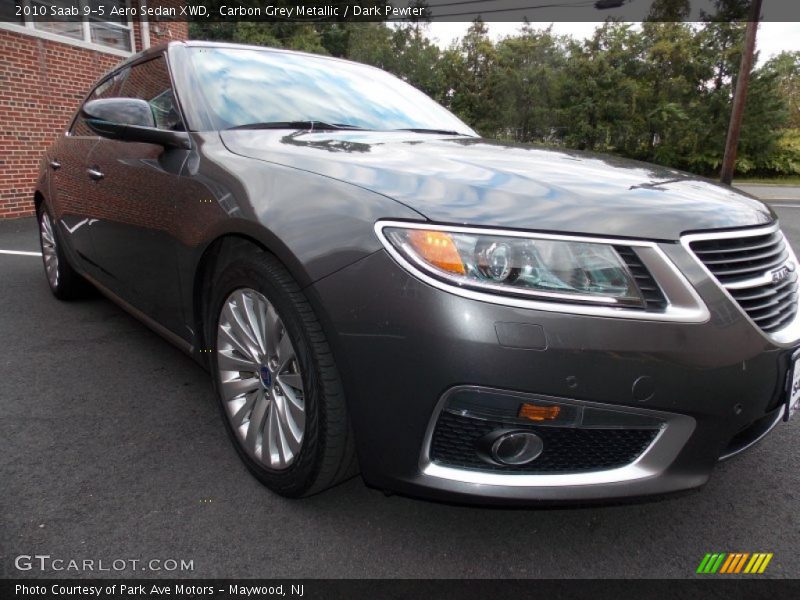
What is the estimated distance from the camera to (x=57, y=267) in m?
4.02

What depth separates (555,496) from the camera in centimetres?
147

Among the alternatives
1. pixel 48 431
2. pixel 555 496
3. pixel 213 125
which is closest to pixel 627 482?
pixel 555 496

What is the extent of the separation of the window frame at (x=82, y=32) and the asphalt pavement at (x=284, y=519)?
8.01 meters

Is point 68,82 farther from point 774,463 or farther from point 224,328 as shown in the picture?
point 774,463

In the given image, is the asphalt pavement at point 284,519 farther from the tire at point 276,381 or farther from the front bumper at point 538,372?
the front bumper at point 538,372

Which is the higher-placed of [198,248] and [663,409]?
[198,248]

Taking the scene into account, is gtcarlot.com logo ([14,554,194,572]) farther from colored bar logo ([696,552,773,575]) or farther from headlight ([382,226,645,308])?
colored bar logo ([696,552,773,575])

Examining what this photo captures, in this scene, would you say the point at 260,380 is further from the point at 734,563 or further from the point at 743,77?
the point at 743,77

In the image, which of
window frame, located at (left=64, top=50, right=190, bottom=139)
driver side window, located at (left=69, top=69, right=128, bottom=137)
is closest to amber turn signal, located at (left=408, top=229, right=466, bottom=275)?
window frame, located at (left=64, top=50, right=190, bottom=139)

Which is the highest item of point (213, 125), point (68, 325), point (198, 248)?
point (213, 125)

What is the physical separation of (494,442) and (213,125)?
5.38 feet

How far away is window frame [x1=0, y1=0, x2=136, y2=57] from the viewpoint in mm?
8227

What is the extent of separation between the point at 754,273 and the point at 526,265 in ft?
2.38
